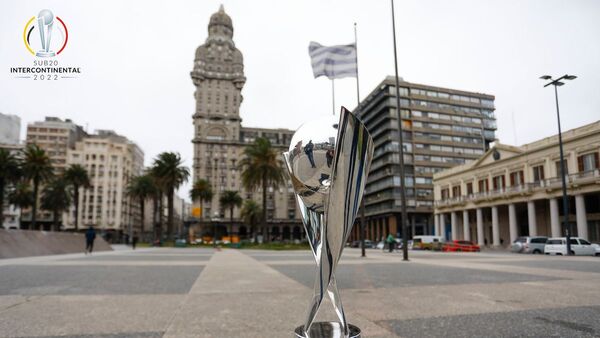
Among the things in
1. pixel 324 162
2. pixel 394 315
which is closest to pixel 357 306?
pixel 394 315

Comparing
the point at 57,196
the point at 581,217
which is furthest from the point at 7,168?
the point at 581,217

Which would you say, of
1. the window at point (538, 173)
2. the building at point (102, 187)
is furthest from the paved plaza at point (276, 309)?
the building at point (102, 187)

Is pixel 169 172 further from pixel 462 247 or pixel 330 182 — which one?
pixel 330 182

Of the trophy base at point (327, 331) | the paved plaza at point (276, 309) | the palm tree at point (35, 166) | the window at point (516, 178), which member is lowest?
the paved plaza at point (276, 309)

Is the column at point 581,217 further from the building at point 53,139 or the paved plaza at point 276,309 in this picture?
the building at point 53,139

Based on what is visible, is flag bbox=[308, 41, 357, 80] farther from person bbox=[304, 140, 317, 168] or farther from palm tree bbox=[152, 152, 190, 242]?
palm tree bbox=[152, 152, 190, 242]

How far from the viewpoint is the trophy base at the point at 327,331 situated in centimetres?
239

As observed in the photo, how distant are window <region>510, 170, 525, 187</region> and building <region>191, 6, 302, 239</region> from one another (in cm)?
5506

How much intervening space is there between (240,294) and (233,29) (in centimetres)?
10662

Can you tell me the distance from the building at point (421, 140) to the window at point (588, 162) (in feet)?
103

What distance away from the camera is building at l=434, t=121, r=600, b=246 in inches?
1241

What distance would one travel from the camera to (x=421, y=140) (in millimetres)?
64625

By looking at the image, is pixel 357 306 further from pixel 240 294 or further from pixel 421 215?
pixel 421 215

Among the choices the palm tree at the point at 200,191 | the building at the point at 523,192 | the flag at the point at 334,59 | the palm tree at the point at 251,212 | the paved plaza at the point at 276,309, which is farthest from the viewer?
the palm tree at the point at 251,212
